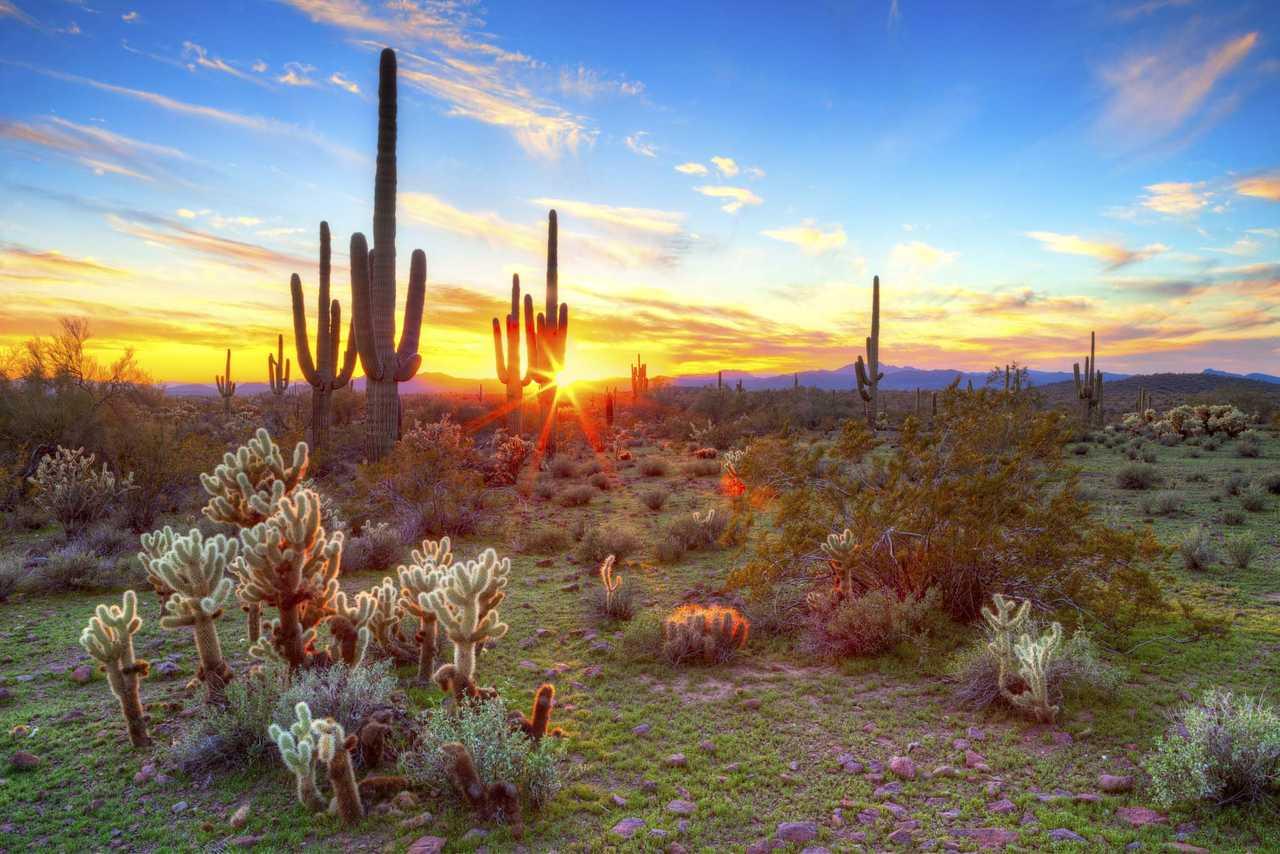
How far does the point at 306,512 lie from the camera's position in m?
4.92

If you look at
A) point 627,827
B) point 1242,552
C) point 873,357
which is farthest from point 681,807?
point 873,357

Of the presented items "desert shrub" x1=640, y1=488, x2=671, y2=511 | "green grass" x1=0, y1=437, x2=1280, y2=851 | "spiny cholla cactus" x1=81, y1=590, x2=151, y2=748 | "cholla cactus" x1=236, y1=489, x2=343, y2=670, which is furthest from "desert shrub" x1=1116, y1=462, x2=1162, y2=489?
"spiny cholla cactus" x1=81, y1=590, x2=151, y2=748

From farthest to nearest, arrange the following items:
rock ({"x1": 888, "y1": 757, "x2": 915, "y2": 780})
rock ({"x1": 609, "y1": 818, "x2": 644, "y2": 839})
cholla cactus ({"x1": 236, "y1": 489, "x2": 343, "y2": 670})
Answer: cholla cactus ({"x1": 236, "y1": 489, "x2": 343, "y2": 670})
rock ({"x1": 888, "y1": 757, "x2": 915, "y2": 780})
rock ({"x1": 609, "y1": 818, "x2": 644, "y2": 839})

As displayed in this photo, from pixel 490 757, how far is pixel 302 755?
1.07 metres

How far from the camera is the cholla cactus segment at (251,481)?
18.1 ft

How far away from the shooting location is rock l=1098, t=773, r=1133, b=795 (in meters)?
4.19

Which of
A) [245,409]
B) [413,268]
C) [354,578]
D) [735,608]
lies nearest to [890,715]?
[735,608]

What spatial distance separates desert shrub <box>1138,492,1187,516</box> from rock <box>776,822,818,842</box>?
12.7 m

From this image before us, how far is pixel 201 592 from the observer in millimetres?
5004

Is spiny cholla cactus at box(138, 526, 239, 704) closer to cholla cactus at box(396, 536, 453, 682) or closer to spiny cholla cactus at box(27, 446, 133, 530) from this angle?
cholla cactus at box(396, 536, 453, 682)

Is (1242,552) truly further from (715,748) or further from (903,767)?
(715,748)

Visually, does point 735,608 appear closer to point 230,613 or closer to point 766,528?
point 766,528

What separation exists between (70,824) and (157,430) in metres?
12.7

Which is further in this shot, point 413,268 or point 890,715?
point 413,268
